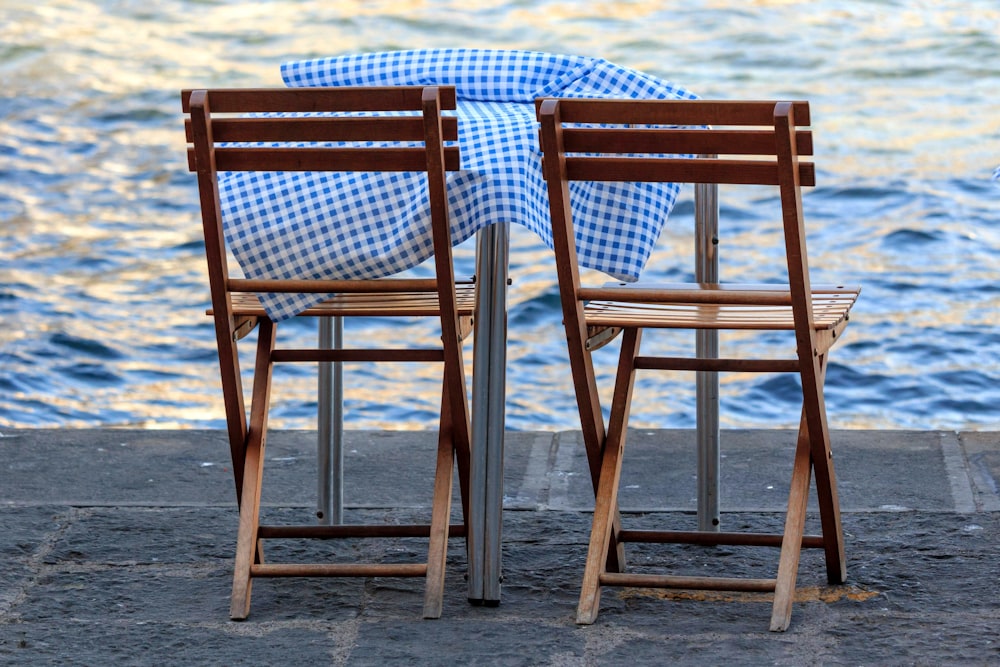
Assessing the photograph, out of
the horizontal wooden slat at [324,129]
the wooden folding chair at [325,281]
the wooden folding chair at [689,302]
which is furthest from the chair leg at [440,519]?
the horizontal wooden slat at [324,129]

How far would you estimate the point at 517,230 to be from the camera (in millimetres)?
9617

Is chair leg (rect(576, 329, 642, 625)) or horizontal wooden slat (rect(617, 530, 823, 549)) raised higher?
chair leg (rect(576, 329, 642, 625))

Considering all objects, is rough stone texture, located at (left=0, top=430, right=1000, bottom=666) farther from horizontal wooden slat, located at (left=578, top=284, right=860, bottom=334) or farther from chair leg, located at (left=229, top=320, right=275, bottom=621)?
horizontal wooden slat, located at (left=578, top=284, right=860, bottom=334)

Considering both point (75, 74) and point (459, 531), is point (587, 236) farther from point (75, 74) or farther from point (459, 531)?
point (75, 74)

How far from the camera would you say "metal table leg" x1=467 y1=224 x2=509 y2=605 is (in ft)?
10.0

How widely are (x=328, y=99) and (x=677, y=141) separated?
655 mm

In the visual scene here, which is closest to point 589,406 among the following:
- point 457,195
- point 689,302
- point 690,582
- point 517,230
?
point 689,302

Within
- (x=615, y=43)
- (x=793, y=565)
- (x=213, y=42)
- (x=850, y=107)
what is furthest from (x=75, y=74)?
(x=793, y=565)

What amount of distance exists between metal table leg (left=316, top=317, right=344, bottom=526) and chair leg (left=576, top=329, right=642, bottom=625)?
65cm

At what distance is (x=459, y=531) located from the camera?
331 cm

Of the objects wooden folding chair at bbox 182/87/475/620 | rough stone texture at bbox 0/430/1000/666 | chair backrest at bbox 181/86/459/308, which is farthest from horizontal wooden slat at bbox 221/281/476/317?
rough stone texture at bbox 0/430/1000/666

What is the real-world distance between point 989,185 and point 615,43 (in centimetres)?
528

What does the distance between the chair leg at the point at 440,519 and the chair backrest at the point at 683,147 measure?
48 centimetres

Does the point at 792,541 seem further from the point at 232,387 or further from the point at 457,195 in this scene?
the point at 232,387
